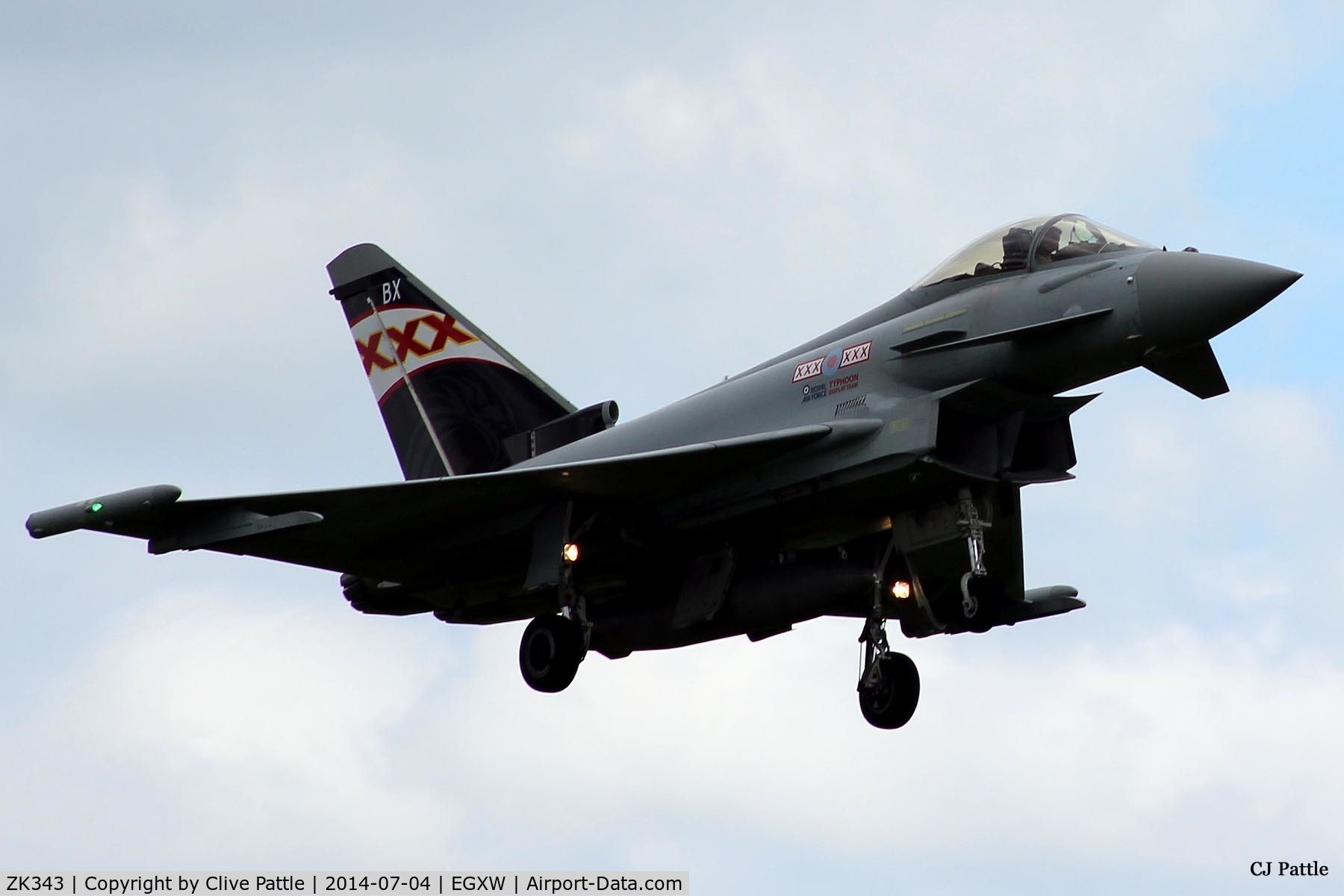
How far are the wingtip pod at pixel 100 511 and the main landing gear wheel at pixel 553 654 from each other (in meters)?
4.14

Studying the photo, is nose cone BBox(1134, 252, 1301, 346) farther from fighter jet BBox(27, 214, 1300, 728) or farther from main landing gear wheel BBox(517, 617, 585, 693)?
main landing gear wheel BBox(517, 617, 585, 693)

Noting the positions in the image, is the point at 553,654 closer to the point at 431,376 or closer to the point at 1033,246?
the point at 431,376

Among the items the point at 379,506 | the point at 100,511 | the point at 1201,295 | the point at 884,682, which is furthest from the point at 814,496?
the point at 100,511

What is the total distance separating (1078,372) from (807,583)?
12.2ft

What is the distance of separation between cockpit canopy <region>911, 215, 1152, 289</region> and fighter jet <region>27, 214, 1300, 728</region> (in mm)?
25

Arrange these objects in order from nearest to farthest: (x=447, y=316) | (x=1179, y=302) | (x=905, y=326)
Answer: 1. (x=1179, y=302)
2. (x=905, y=326)
3. (x=447, y=316)

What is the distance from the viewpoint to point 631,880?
58.4ft

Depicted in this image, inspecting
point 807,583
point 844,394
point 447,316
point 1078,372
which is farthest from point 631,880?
point 447,316

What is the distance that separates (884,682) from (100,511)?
8.25m

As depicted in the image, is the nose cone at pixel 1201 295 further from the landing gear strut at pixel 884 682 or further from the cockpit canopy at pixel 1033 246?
the landing gear strut at pixel 884 682

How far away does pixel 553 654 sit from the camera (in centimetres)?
1983

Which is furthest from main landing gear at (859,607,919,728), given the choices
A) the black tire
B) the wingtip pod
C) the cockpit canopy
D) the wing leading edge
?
the wingtip pod

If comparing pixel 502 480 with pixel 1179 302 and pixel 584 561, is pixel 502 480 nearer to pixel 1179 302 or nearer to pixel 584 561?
pixel 584 561

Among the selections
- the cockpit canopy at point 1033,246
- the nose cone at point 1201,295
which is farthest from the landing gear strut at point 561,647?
the nose cone at point 1201,295
